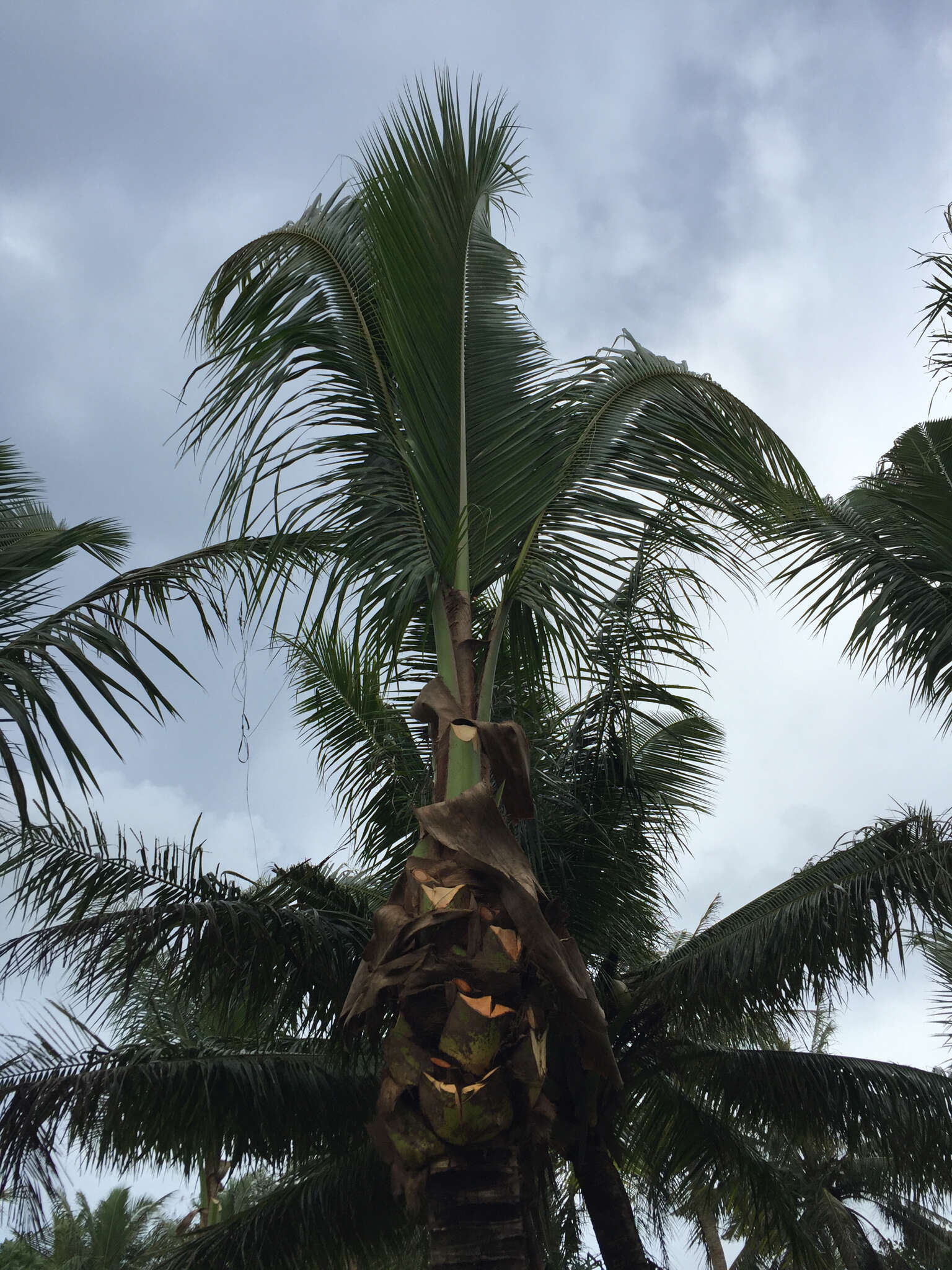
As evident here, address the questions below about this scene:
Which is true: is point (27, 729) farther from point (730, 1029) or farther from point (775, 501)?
point (730, 1029)

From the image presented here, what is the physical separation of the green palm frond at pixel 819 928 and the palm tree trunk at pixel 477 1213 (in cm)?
304

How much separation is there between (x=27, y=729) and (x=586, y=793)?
5393 mm

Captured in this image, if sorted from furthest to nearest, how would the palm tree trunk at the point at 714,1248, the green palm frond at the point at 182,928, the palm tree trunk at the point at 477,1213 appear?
the palm tree trunk at the point at 714,1248, the green palm frond at the point at 182,928, the palm tree trunk at the point at 477,1213

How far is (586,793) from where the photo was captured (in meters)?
7.71

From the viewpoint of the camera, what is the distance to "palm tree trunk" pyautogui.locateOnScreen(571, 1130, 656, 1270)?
714cm

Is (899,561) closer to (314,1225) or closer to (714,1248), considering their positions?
(314,1225)

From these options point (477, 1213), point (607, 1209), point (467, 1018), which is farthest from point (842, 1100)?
point (467, 1018)

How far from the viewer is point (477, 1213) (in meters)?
3.45

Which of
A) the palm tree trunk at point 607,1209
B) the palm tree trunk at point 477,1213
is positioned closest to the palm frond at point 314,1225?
the palm tree trunk at point 607,1209

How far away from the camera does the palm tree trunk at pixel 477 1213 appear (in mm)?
3402

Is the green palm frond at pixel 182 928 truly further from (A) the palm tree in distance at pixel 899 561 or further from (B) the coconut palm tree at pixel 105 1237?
(B) the coconut palm tree at pixel 105 1237

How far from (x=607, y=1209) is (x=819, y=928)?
2.63m

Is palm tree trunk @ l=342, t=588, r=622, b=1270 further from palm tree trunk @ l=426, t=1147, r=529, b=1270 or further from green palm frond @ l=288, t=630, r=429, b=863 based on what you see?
green palm frond @ l=288, t=630, r=429, b=863

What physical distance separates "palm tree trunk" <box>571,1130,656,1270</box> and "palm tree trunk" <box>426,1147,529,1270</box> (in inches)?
158
